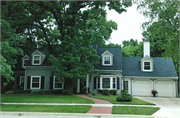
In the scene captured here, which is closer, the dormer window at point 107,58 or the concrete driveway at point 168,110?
the concrete driveway at point 168,110

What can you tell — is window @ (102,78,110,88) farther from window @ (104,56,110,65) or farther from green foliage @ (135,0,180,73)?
green foliage @ (135,0,180,73)

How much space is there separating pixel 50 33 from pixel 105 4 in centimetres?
723

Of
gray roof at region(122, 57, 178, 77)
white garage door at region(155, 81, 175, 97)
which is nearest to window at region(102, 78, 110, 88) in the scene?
gray roof at region(122, 57, 178, 77)

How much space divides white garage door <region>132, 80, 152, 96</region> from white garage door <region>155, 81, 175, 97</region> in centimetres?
99

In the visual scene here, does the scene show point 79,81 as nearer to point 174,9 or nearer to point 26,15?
point 26,15

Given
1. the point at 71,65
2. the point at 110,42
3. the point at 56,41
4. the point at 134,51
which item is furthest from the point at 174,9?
the point at 110,42

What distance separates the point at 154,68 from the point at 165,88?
3024 millimetres

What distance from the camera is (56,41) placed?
838 inches

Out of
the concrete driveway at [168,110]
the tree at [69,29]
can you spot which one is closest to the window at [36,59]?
the tree at [69,29]

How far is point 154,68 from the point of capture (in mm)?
25578

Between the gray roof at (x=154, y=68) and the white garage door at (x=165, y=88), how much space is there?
40.7 inches

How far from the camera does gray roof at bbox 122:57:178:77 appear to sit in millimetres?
24469

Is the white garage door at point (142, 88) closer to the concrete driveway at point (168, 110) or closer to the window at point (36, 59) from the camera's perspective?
the concrete driveway at point (168, 110)

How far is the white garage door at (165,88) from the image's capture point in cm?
2389
